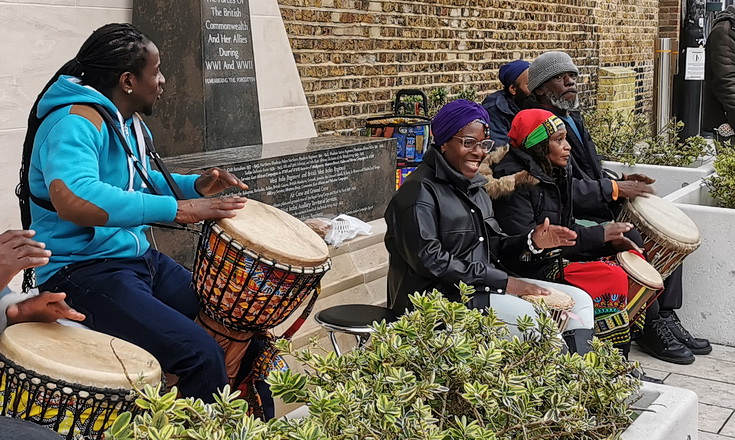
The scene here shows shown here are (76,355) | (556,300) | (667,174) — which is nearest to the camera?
(76,355)

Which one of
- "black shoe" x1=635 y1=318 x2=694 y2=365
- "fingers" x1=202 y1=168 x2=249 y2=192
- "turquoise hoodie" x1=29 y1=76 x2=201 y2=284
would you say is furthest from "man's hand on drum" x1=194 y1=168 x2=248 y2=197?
"black shoe" x1=635 y1=318 x2=694 y2=365

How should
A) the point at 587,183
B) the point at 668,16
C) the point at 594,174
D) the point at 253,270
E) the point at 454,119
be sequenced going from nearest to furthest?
the point at 253,270 < the point at 454,119 < the point at 587,183 < the point at 594,174 < the point at 668,16

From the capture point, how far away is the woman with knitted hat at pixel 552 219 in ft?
13.6

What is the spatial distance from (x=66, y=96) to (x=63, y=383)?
1033 millimetres

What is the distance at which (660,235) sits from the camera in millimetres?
4719

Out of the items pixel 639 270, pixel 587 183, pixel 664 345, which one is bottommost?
pixel 664 345

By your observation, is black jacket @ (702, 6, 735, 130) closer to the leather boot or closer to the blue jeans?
the leather boot

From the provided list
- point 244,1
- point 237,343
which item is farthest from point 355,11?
point 237,343

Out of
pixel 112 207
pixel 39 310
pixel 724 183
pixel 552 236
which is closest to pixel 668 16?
pixel 724 183

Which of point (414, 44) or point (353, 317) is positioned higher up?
point (414, 44)

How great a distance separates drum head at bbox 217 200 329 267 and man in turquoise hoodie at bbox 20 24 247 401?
7 cm

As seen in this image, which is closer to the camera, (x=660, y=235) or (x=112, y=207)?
(x=112, y=207)

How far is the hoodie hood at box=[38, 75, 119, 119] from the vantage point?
9.00 ft

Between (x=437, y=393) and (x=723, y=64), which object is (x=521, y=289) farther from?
(x=723, y=64)
